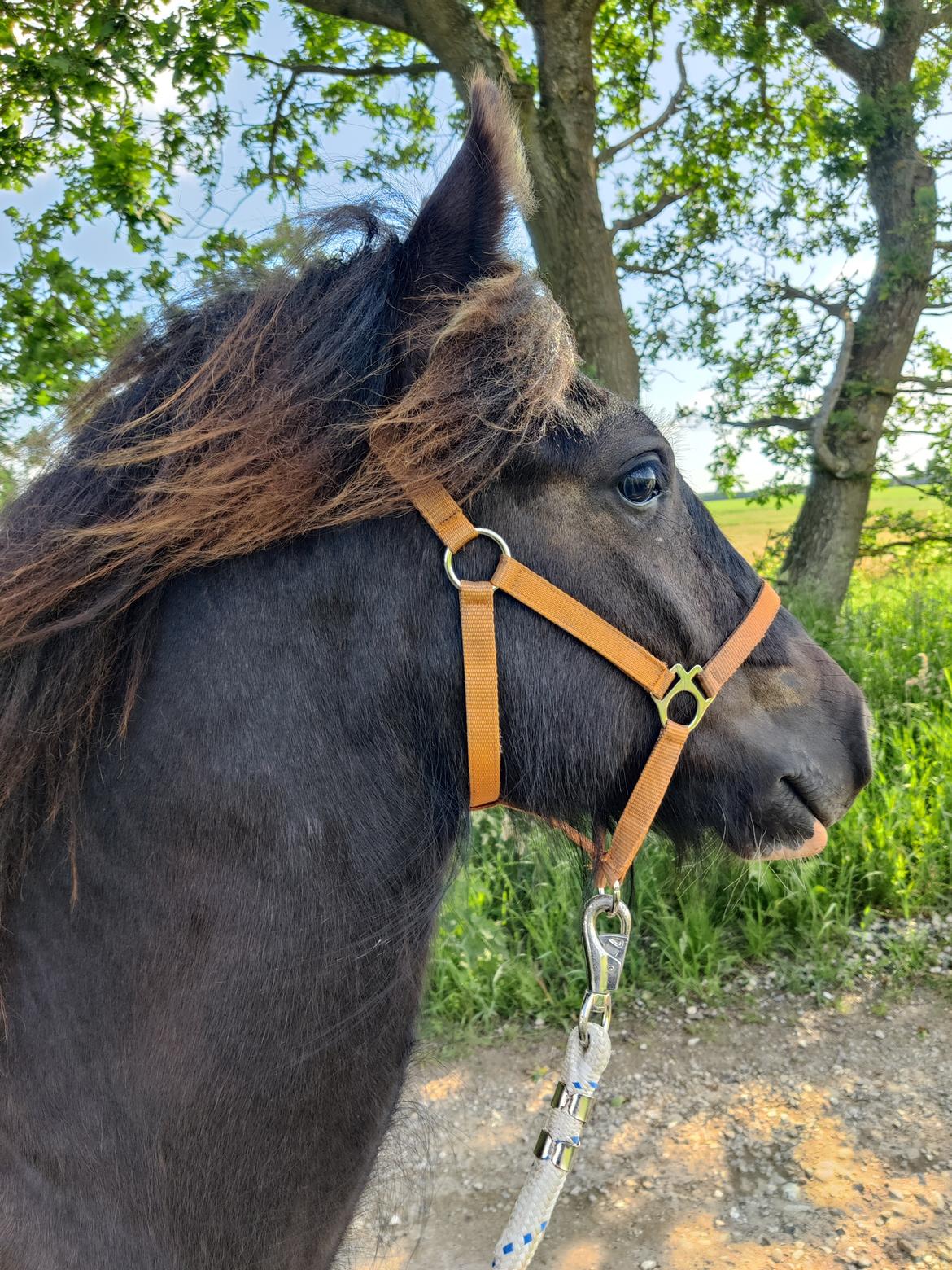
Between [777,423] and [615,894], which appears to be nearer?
[615,894]

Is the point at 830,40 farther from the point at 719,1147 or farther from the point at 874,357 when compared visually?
the point at 719,1147

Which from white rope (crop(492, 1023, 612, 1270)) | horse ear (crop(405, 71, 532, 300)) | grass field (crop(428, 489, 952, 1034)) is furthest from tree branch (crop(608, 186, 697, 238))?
white rope (crop(492, 1023, 612, 1270))

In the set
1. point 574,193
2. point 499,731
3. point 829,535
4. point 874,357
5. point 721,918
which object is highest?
point 574,193

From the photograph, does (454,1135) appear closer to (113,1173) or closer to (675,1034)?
(675,1034)

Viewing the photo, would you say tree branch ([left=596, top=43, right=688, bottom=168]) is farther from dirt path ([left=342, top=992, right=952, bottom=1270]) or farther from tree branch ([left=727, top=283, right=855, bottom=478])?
dirt path ([left=342, top=992, right=952, bottom=1270])

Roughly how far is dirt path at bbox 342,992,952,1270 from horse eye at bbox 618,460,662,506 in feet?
5.09

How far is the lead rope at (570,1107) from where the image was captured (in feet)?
4.01

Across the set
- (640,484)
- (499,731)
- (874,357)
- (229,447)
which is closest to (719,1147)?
(499,731)

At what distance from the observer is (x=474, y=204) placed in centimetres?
120

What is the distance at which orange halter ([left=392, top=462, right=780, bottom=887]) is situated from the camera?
3.81ft

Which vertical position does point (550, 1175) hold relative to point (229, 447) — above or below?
below

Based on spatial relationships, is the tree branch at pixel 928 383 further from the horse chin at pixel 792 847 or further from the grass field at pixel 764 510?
the horse chin at pixel 792 847

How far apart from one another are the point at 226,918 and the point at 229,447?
658 mm

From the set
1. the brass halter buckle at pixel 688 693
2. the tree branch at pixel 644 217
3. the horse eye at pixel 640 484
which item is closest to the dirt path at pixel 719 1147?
the brass halter buckle at pixel 688 693
